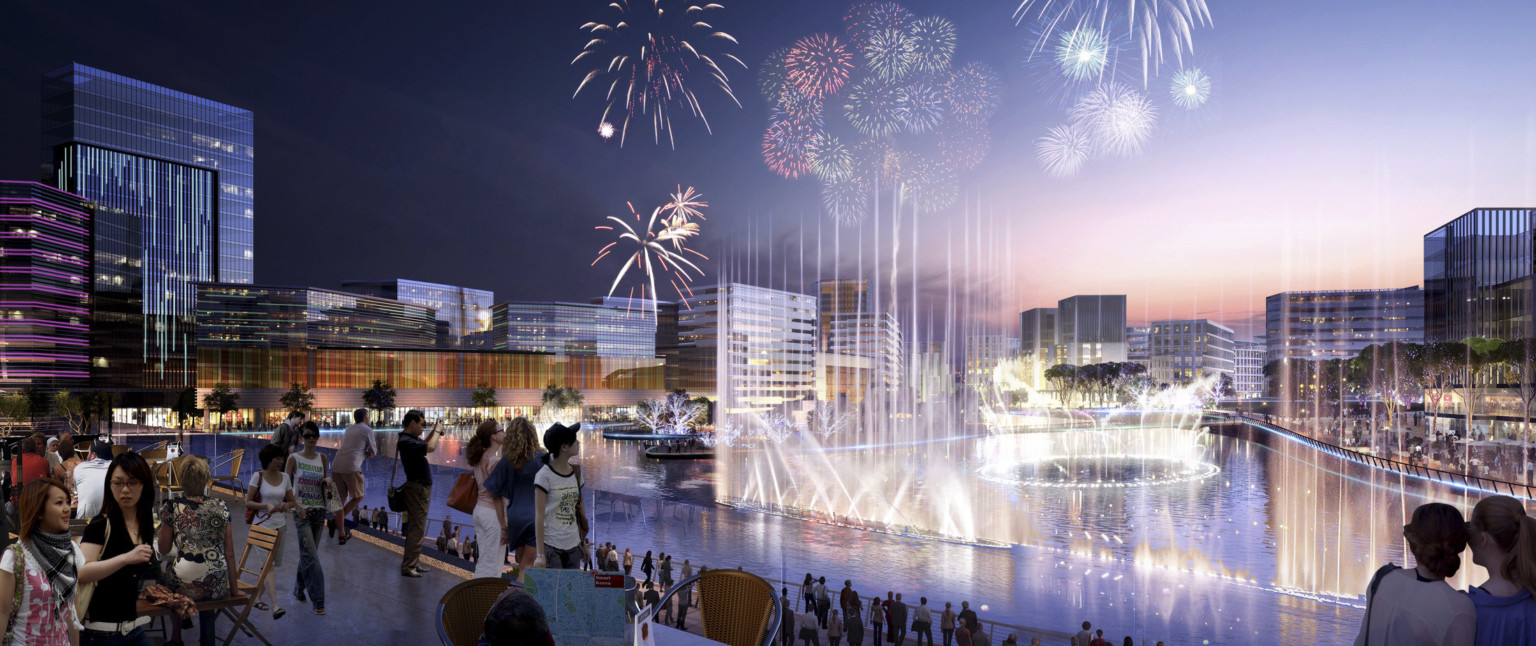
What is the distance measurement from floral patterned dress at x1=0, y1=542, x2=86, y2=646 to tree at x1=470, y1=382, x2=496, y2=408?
4097 inches

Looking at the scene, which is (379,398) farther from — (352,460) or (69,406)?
(352,460)

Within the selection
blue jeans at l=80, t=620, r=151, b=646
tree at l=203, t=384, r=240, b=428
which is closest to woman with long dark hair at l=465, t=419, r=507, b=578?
blue jeans at l=80, t=620, r=151, b=646

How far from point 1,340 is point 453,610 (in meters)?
113

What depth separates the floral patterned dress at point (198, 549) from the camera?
5.40m

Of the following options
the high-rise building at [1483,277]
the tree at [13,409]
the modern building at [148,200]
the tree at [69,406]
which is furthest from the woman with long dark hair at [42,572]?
the modern building at [148,200]

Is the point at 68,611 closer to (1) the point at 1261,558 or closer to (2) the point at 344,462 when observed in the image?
(2) the point at 344,462

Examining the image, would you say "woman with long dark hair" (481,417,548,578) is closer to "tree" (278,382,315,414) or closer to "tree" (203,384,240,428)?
"tree" (278,382,315,414)

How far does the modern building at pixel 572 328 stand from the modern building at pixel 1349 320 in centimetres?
12711

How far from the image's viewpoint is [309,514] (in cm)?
780

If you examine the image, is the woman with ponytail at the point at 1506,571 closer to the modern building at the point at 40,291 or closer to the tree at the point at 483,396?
the tree at the point at 483,396

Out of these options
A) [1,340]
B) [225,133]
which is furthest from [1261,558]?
[225,133]

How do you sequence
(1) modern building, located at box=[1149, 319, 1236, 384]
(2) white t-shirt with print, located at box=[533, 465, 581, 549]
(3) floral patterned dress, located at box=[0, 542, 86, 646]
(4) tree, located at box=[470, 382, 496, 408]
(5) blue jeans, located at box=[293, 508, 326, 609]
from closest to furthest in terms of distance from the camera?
(3) floral patterned dress, located at box=[0, 542, 86, 646]
(2) white t-shirt with print, located at box=[533, 465, 581, 549]
(5) blue jeans, located at box=[293, 508, 326, 609]
(4) tree, located at box=[470, 382, 496, 408]
(1) modern building, located at box=[1149, 319, 1236, 384]

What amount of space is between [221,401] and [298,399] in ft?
23.7

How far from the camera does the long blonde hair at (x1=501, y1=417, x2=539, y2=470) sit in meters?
6.30
